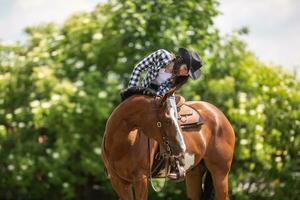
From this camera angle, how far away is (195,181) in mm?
8023

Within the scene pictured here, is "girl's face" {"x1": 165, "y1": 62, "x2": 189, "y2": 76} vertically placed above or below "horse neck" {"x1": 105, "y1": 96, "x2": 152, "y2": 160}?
above

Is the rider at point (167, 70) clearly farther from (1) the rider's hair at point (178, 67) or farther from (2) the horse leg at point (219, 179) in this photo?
(2) the horse leg at point (219, 179)

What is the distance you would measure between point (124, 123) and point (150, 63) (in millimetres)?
738

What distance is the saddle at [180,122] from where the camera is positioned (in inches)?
275

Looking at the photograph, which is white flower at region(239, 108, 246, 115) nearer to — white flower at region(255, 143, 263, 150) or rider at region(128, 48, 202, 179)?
white flower at region(255, 143, 263, 150)

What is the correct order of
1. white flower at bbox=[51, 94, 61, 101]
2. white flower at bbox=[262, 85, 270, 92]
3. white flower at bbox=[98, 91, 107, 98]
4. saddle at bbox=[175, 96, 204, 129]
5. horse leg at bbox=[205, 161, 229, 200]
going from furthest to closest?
white flower at bbox=[262, 85, 270, 92]
white flower at bbox=[51, 94, 61, 101]
white flower at bbox=[98, 91, 107, 98]
horse leg at bbox=[205, 161, 229, 200]
saddle at bbox=[175, 96, 204, 129]

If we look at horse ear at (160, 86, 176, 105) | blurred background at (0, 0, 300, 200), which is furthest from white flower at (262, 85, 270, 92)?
horse ear at (160, 86, 176, 105)

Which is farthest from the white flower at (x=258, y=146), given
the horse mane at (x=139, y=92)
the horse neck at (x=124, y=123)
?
the horse mane at (x=139, y=92)

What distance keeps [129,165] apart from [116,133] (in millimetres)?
399

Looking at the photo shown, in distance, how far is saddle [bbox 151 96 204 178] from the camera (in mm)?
6996

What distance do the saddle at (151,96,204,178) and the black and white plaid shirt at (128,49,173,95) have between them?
64cm

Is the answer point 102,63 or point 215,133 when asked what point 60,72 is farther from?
point 215,133

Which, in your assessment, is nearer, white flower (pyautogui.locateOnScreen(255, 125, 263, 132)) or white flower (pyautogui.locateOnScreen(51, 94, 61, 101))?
white flower (pyautogui.locateOnScreen(51, 94, 61, 101))

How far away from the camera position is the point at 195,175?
26.5ft
